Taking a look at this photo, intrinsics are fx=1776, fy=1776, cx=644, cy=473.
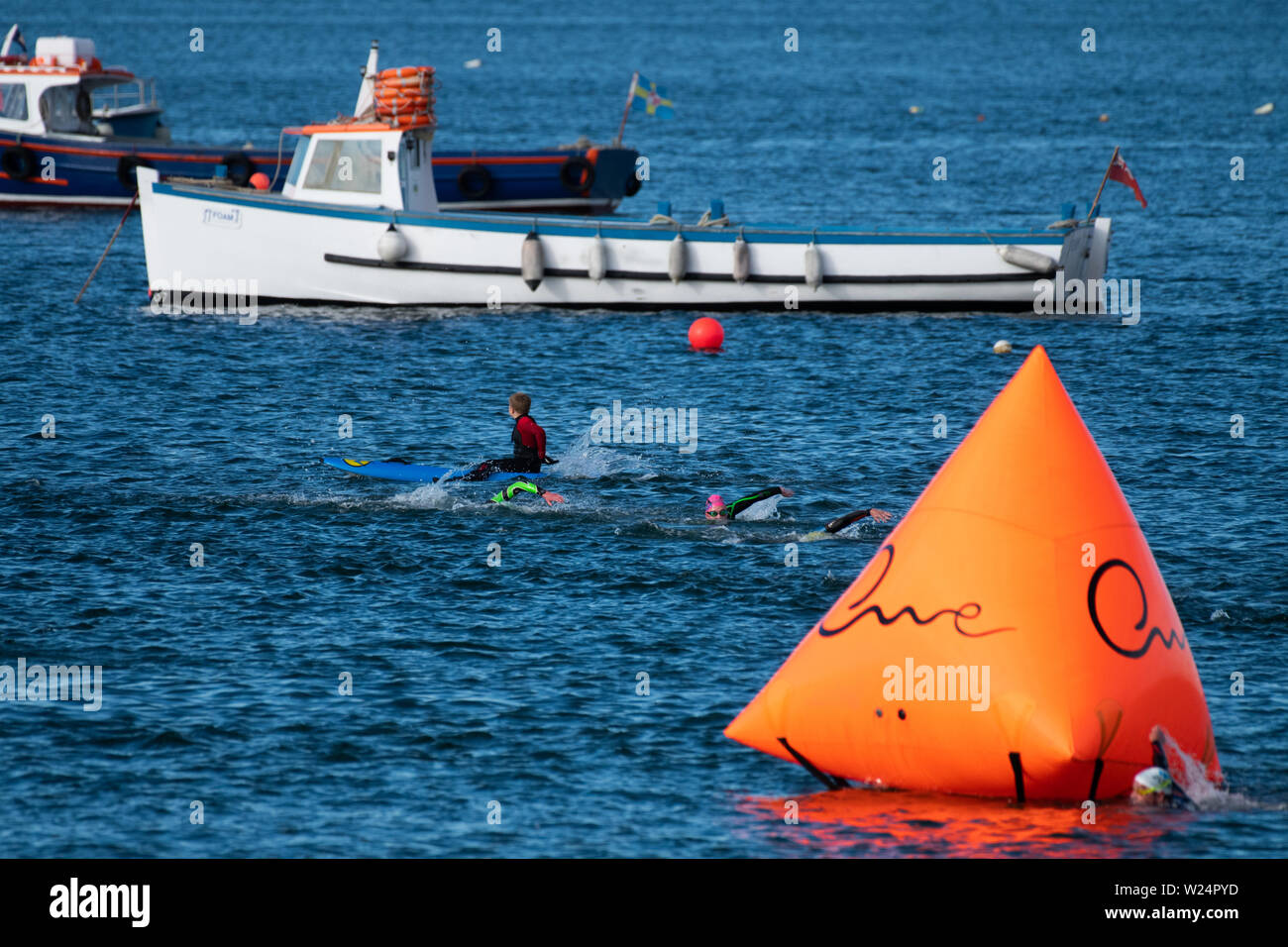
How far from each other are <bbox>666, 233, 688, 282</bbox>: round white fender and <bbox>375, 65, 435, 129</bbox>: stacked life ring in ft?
17.1

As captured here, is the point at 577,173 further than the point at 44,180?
No

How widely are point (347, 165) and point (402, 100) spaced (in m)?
1.66

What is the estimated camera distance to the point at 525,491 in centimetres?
2159

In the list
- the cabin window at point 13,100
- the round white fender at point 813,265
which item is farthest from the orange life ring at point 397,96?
the cabin window at point 13,100

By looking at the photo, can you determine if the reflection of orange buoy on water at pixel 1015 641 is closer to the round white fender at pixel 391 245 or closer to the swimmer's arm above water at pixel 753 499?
the swimmer's arm above water at pixel 753 499

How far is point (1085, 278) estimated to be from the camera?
34688 millimetres

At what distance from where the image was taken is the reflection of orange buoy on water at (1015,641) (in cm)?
1240

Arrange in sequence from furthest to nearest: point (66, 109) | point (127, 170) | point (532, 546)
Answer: point (66, 109) < point (127, 170) < point (532, 546)

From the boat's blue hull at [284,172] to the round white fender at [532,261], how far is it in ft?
34.4

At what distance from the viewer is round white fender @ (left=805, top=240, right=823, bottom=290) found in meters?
33.4

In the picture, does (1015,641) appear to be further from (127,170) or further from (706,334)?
(127,170)

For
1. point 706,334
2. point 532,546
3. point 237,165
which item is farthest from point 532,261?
point 237,165
